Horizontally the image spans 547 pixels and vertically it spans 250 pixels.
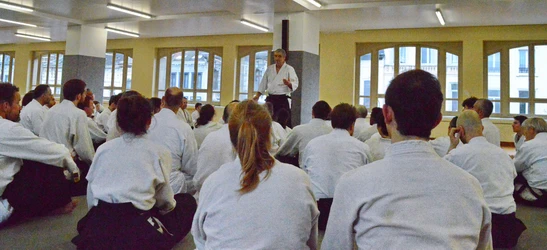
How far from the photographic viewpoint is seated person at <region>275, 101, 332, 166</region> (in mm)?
4289

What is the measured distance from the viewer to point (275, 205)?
148 centimetres

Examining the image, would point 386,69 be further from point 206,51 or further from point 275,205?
point 275,205

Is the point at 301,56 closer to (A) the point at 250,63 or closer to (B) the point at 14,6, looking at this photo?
(A) the point at 250,63

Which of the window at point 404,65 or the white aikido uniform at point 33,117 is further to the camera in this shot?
the window at point 404,65

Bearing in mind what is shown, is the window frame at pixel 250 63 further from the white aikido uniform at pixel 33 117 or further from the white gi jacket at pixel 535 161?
the white gi jacket at pixel 535 161

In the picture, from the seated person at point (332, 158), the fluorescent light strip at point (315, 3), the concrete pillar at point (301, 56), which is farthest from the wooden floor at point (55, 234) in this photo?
the fluorescent light strip at point (315, 3)

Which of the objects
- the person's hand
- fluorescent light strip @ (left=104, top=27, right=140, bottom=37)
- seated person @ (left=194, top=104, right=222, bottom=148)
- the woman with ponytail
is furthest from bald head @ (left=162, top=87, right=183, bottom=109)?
fluorescent light strip @ (left=104, top=27, right=140, bottom=37)

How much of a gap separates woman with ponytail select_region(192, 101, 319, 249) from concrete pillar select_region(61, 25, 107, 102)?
1092cm

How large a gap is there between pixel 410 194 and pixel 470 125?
222 cm

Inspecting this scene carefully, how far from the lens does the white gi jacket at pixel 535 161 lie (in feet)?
14.4

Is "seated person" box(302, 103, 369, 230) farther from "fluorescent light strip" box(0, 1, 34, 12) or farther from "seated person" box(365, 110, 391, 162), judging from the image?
"fluorescent light strip" box(0, 1, 34, 12)

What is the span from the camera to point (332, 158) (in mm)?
3158

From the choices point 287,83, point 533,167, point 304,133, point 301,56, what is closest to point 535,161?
point 533,167

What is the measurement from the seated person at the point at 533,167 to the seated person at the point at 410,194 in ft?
12.8
